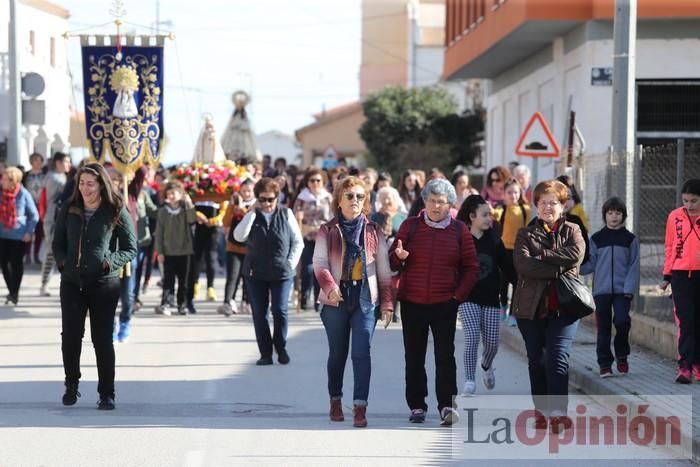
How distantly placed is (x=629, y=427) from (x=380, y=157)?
4888 centimetres

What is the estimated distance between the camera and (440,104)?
59.1 m

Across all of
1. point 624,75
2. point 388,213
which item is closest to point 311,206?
point 388,213

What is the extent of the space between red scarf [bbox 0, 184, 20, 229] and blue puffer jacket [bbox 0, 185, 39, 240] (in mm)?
39

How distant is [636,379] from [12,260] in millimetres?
9565

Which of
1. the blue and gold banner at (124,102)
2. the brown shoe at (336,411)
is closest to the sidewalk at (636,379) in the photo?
the brown shoe at (336,411)

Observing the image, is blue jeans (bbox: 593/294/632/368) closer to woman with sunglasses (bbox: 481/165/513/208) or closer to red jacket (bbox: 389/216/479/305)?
red jacket (bbox: 389/216/479/305)

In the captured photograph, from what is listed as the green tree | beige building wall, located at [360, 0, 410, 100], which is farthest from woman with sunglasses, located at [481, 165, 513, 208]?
beige building wall, located at [360, 0, 410, 100]

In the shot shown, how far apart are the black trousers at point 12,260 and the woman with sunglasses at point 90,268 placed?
784cm

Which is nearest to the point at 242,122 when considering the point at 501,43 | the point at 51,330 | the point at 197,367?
the point at 501,43

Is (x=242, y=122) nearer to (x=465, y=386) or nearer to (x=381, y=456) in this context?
(x=465, y=386)

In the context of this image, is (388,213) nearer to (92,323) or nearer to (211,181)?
(211,181)

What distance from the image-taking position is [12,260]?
18219 millimetres

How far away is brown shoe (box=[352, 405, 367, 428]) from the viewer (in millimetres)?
9703

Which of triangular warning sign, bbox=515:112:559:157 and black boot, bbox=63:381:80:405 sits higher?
triangular warning sign, bbox=515:112:559:157
